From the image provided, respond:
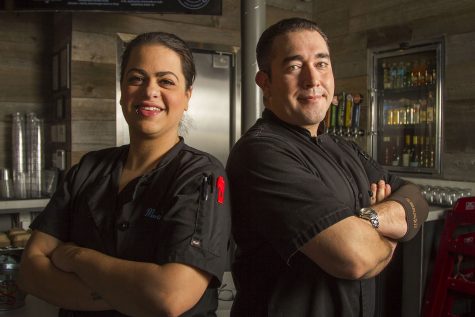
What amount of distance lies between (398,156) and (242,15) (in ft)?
6.16

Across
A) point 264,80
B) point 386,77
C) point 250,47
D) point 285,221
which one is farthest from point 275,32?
point 386,77

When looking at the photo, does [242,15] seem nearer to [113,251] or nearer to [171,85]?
[171,85]

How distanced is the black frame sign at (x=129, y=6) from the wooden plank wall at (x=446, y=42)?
149cm

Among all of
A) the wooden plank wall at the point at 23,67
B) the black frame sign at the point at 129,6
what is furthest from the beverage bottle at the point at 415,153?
the wooden plank wall at the point at 23,67

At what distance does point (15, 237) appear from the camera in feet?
6.89

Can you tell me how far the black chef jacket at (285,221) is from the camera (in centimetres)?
117

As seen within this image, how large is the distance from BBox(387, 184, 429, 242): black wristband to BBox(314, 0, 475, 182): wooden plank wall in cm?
210

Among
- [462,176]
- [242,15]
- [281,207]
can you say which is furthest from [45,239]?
[462,176]

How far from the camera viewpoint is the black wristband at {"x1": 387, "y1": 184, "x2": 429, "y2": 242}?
1.41 metres

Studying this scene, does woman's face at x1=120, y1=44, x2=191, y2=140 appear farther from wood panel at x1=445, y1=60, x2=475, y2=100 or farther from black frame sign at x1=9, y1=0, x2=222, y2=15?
wood panel at x1=445, y1=60, x2=475, y2=100

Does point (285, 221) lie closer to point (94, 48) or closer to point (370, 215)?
point (370, 215)

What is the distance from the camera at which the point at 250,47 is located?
279cm

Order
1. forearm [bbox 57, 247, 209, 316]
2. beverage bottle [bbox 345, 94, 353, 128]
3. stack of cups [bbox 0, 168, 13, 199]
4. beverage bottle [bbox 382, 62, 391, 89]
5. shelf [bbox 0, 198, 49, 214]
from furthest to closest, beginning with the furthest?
beverage bottle [bbox 345, 94, 353, 128]
beverage bottle [bbox 382, 62, 391, 89]
stack of cups [bbox 0, 168, 13, 199]
shelf [bbox 0, 198, 49, 214]
forearm [bbox 57, 247, 209, 316]

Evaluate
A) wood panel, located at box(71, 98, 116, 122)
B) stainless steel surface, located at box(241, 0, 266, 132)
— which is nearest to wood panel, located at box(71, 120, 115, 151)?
wood panel, located at box(71, 98, 116, 122)
